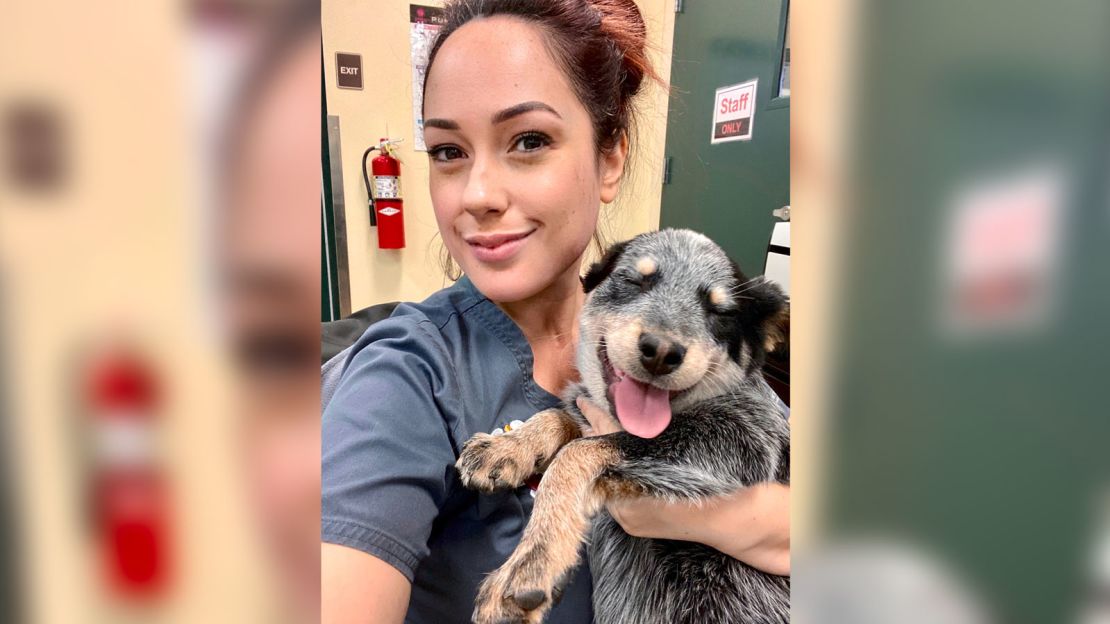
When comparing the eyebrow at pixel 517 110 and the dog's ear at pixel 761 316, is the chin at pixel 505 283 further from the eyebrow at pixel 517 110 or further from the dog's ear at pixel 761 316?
the dog's ear at pixel 761 316

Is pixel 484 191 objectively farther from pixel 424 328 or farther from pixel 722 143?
pixel 722 143

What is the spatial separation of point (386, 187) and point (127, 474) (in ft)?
5.39

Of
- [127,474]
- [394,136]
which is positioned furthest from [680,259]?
[127,474]

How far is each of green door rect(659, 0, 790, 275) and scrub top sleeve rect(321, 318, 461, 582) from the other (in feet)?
2.31

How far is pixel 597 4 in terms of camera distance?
1.24m

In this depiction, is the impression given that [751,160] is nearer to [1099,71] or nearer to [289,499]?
[1099,71]

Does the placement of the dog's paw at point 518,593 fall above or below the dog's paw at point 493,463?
below

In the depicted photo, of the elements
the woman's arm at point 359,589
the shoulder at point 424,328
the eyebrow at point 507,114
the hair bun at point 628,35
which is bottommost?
the woman's arm at point 359,589

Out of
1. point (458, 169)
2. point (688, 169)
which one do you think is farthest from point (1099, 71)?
point (688, 169)

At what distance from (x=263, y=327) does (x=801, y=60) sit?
278mm

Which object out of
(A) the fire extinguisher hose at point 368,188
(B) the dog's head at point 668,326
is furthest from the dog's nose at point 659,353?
(A) the fire extinguisher hose at point 368,188

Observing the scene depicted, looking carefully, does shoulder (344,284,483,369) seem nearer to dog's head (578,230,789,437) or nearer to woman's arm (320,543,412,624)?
dog's head (578,230,789,437)

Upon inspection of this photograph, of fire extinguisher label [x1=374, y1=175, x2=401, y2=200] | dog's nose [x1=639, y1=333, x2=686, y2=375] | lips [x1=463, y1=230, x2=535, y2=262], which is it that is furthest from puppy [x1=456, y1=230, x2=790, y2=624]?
fire extinguisher label [x1=374, y1=175, x2=401, y2=200]

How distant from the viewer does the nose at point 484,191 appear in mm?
983
